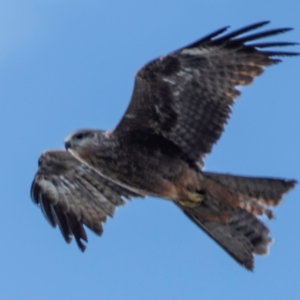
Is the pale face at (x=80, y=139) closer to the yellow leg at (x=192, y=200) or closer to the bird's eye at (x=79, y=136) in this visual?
the bird's eye at (x=79, y=136)

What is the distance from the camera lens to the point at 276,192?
1295 cm

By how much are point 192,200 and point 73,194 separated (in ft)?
6.50

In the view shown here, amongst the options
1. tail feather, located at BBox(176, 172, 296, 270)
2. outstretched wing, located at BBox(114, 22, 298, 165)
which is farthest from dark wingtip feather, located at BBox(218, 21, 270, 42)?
tail feather, located at BBox(176, 172, 296, 270)

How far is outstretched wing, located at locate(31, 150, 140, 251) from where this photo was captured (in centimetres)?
1432

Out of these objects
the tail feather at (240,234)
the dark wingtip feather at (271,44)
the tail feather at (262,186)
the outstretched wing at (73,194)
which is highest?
the dark wingtip feather at (271,44)

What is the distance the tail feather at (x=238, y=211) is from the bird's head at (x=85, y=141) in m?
1.25

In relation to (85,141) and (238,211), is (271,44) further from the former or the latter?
(85,141)

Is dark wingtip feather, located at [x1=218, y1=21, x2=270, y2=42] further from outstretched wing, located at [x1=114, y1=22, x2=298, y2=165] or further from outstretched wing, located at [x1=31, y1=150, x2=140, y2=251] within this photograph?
outstretched wing, located at [x1=31, y1=150, x2=140, y2=251]

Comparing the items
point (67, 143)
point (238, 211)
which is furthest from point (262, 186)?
point (67, 143)

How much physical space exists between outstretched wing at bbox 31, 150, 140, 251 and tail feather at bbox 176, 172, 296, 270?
4.64ft

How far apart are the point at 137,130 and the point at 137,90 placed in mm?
551

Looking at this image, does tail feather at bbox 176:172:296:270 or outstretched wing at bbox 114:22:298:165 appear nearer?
outstretched wing at bbox 114:22:298:165

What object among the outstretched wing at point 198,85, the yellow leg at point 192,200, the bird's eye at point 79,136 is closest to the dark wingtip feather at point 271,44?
the outstretched wing at point 198,85

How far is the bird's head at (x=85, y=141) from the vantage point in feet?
42.7
